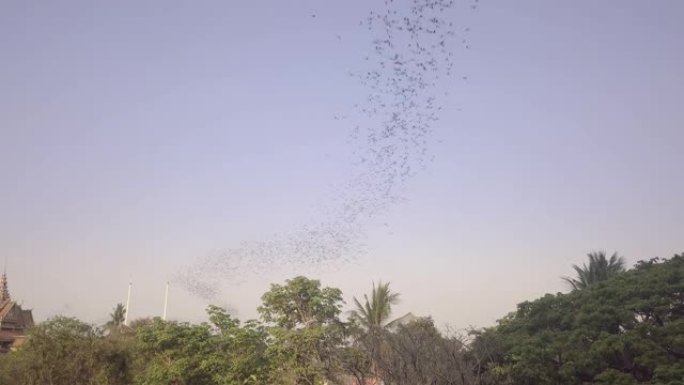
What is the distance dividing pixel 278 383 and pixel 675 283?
45.8 feet

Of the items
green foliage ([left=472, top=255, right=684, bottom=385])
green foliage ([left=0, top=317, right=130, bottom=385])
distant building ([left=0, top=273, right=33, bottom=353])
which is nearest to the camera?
green foliage ([left=472, top=255, right=684, bottom=385])

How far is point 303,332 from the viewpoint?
870 inches

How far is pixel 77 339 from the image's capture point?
23203mm

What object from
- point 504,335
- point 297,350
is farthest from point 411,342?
point 504,335

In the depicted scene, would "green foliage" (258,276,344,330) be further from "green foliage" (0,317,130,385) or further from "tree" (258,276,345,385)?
"green foliage" (0,317,130,385)

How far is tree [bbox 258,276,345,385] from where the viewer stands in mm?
19469

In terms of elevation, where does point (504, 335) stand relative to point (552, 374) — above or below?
above

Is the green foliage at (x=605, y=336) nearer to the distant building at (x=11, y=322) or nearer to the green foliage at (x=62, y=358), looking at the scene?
the green foliage at (x=62, y=358)

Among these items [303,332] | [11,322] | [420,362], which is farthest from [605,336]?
[11,322]

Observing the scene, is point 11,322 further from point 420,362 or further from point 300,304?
point 420,362

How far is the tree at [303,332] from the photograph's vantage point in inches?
766

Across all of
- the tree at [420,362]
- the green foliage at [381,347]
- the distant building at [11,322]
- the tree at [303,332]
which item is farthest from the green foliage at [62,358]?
the distant building at [11,322]

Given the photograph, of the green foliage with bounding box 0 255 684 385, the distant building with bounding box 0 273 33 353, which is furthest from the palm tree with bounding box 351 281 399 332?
the distant building with bounding box 0 273 33 353

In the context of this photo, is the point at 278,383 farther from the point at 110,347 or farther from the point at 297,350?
the point at 110,347
